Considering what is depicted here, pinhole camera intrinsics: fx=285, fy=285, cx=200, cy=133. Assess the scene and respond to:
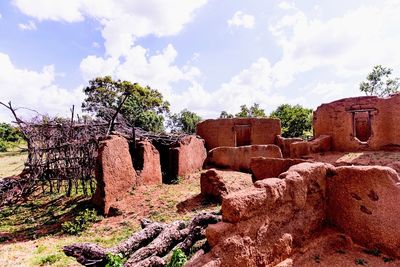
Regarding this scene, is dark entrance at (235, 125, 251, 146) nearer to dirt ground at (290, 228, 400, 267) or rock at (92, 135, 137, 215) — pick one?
rock at (92, 135, 137, 215)

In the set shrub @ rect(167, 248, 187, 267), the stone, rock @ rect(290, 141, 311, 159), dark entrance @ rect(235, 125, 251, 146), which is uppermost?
dark entrance @ rect(235, 125, 251, 146)

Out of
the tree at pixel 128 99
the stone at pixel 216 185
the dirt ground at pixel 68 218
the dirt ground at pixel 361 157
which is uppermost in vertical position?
the tree at pixel 128 99

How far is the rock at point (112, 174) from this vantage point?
9.78m

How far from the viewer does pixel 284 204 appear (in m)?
5.41

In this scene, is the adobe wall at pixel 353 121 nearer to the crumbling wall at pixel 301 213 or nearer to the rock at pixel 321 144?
the rock at pixel 321 144

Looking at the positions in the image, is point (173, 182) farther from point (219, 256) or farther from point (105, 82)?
point (105, 82)

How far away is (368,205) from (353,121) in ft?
36.8

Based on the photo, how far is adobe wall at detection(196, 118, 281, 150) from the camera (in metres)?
17.2

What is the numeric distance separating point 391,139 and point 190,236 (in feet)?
43.8

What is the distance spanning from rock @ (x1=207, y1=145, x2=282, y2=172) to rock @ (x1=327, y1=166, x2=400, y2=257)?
7.29 metres

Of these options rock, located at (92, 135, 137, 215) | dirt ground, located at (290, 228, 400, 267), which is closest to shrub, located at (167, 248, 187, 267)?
dirt ground, located at (290, 228, 400, 267)

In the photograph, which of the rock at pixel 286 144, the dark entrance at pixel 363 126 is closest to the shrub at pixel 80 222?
the rock at pixel 286 144

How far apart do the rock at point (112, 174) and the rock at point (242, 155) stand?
190 inches

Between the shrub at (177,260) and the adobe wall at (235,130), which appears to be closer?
the shrub at (177,260)
